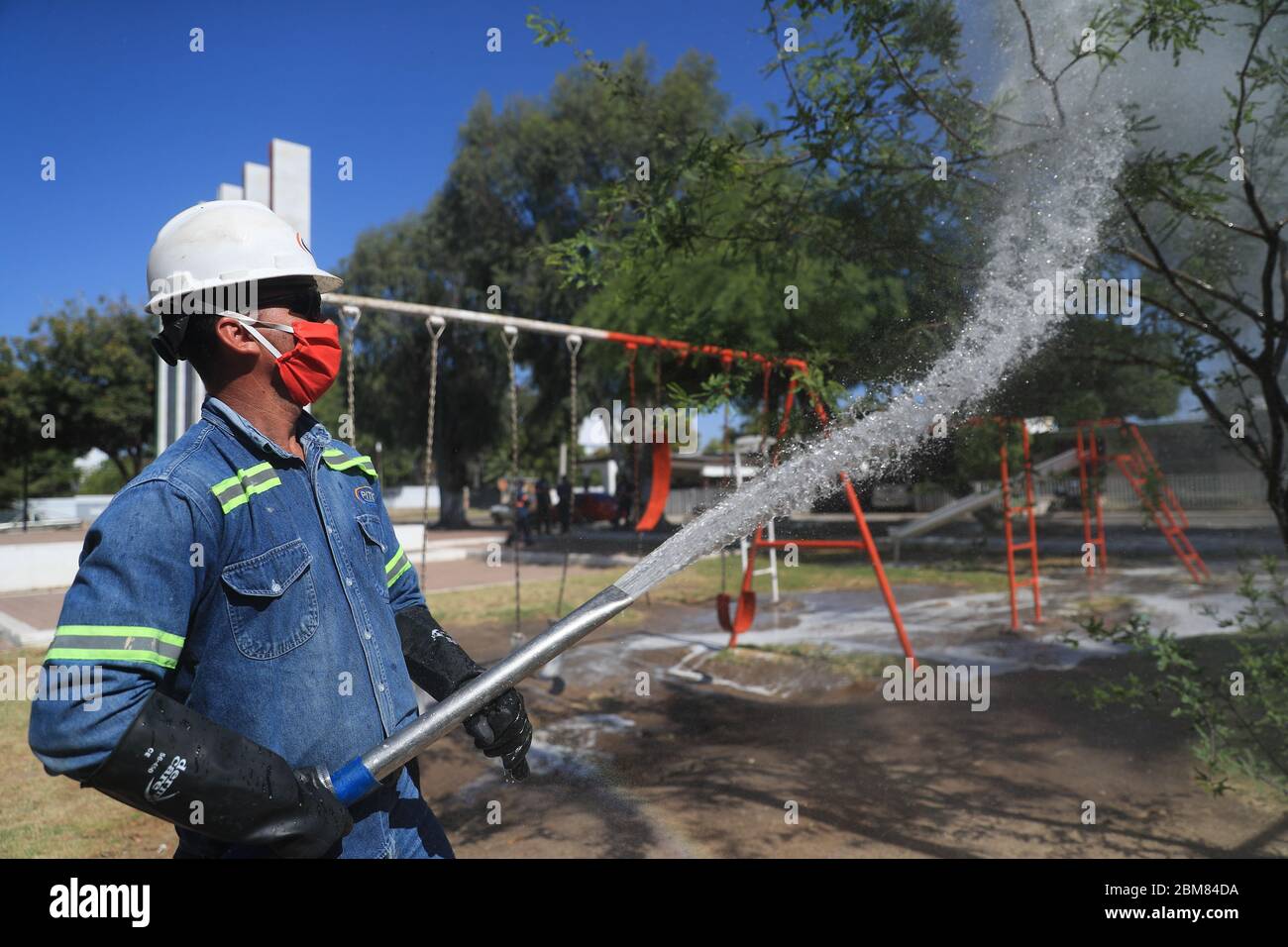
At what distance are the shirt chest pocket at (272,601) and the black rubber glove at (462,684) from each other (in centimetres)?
42

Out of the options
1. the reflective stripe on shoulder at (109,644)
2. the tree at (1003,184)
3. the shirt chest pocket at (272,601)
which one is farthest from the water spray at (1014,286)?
the reflective stripe on shoulder at (109,644)

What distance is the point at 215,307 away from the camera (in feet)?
5.82

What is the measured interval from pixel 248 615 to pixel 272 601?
0.17 ft

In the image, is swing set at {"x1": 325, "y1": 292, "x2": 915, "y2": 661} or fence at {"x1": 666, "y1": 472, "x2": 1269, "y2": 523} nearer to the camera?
swing set at {"x1": 325, "y1": 292, "x2": 915, "y2": 661}

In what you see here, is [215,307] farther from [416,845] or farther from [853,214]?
[853,214]

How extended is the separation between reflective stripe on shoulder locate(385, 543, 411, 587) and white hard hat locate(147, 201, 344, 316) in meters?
0.73

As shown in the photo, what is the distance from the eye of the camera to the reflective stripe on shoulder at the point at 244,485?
162 centimetres

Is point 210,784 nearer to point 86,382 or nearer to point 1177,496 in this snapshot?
point 86,382

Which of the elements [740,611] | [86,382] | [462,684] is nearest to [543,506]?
[86,382]

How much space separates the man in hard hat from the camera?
140 centimetres

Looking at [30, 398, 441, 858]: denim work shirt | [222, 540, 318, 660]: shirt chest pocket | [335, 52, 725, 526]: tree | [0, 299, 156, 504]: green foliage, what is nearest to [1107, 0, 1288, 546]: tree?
[30, 398, 441, 858]: denim work shirt

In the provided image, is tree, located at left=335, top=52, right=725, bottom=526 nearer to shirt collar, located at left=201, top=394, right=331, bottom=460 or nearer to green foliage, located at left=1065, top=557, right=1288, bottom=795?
green foliage, located at left=1065, top=557, right=1288, bottom=795
